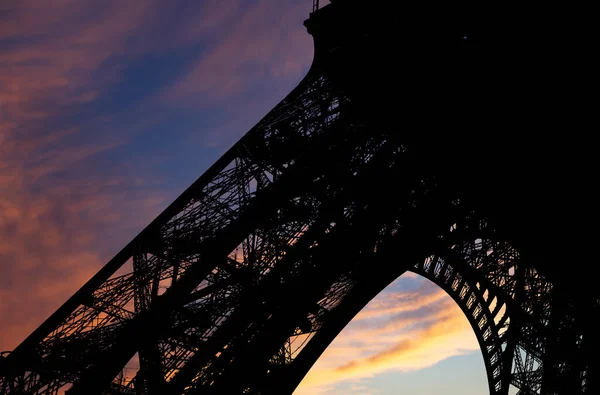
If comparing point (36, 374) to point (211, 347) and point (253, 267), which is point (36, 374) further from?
point (253, 267)

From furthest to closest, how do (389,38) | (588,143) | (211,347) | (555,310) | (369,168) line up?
(555,310) < (369,168) < (211,347) < (389,38) < (588,143)

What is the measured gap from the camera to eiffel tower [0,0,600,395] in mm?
4648

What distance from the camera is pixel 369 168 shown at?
14.8 metres

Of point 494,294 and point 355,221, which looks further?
point 494,294

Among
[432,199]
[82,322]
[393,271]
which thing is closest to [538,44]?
[432,199]

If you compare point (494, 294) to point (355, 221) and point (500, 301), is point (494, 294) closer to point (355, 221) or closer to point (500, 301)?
point (500, 301)

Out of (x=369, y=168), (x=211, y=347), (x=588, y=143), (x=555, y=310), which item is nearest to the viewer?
(x=588, y=143)

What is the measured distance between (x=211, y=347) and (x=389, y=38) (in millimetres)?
8387

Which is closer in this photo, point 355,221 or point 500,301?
point 355,221

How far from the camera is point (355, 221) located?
13.9 meters

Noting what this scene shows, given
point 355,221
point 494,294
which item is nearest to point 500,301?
point 494,294

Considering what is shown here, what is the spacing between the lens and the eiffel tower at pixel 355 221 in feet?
15.3

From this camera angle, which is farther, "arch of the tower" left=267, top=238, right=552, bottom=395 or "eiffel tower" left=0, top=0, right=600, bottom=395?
"arch of the tower" left=267, top=238, right=552, bottom=395

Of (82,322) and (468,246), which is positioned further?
(468,246)
